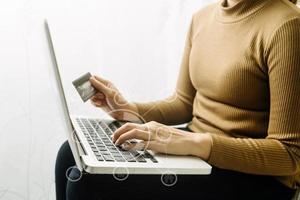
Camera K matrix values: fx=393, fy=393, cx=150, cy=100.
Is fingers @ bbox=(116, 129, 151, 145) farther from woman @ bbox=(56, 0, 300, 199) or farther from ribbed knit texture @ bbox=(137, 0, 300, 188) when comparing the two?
ribbed knit texture @ bbox=(137, 0, 300, 188)

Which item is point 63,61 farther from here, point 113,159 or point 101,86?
point 113,159

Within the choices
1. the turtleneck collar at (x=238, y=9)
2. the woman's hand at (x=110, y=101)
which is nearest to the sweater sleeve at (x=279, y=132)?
the turtleneck collar at (x=238, y=9)

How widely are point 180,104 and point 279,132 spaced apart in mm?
374

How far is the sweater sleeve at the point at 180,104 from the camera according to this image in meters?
1.03

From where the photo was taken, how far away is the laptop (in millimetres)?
629

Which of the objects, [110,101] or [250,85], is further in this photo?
[110,101]

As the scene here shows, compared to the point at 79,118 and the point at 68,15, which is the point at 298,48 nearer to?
the point at 79,118

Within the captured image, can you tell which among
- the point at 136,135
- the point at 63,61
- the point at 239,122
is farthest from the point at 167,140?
the point at 63,61

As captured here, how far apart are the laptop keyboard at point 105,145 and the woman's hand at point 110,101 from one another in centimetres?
4

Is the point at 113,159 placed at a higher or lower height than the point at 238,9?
lower

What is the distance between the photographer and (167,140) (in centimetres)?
71

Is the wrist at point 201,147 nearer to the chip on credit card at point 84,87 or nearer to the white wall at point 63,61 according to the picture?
the chip on credit card at point 84,87

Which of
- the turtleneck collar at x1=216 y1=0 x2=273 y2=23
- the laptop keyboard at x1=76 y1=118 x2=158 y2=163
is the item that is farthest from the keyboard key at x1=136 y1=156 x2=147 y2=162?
the turtleneck collar at x1=216 y1=0 x2=273 y2=23

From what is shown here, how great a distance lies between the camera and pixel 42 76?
1.07m
